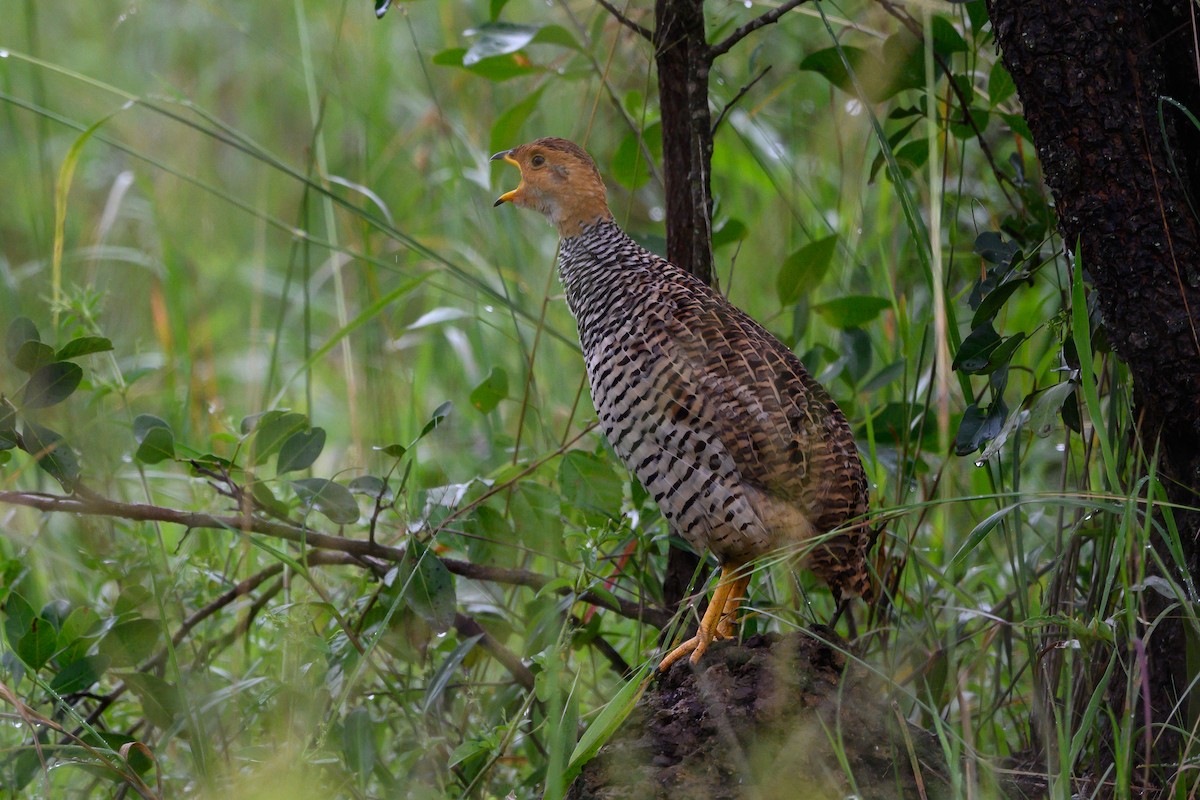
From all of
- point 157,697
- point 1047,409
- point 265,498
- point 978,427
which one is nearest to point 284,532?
point 265,498

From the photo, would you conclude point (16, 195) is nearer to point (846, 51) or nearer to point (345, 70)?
point (345, 70)

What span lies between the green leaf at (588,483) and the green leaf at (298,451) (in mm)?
647

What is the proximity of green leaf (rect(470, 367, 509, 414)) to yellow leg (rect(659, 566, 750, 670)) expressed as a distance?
850 mm

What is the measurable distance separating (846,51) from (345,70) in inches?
149

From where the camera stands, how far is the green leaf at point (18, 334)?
2.83m

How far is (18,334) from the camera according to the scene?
2836 mm

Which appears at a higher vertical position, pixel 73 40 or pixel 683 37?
pixel 73 40

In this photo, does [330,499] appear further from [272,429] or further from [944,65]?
[944,65]

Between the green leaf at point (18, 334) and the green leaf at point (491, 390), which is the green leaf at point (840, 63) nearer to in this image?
the green leaf at point (491, 390)

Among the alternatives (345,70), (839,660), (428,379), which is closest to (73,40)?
(345,70)

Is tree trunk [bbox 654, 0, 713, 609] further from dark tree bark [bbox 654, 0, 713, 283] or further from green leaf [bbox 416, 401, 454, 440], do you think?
green leaf [bbox 416, 401, 454, 440]

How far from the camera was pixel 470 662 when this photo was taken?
11.5 ft

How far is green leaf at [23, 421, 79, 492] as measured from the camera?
2.85 m

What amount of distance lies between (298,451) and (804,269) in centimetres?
152
